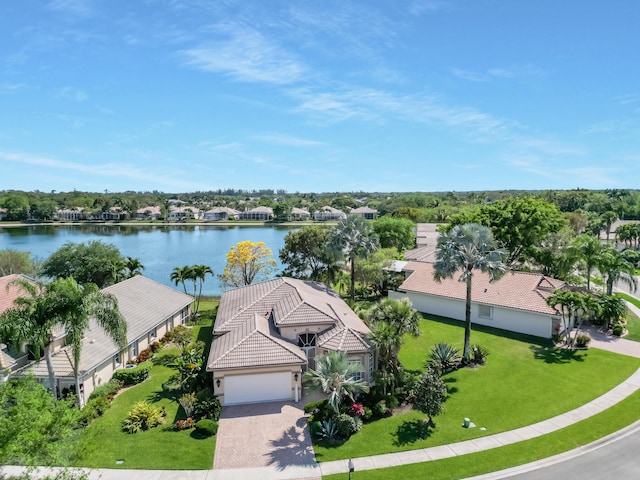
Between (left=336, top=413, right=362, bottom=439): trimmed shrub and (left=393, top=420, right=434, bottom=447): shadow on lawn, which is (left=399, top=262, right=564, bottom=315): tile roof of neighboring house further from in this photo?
(left=336, top=413, right=362, bottom=439): trimmed shrub

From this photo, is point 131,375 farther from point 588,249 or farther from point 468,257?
point 588,249

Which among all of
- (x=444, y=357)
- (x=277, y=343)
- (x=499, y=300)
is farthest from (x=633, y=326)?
(x=277, y=343)

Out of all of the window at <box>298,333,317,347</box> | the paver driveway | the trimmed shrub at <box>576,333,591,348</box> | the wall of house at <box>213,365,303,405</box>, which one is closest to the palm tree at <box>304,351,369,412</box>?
the paver driveway

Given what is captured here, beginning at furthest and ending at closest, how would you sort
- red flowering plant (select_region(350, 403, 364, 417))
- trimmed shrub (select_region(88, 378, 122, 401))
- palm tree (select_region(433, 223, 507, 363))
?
palm tree (select_region(433, 223, 507, 363)) < trimmed shrub (select_region(88, 378, 122, 401)) < red flowering plant (select_region(350, 403, 364, 417))

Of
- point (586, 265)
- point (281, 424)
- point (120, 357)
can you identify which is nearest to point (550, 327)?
Answer: point (586, 265)

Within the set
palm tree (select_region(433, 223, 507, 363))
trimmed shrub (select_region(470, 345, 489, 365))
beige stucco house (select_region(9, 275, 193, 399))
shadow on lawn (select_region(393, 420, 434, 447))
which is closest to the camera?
shadow on lawn (select_region(393, 420, 434, 447))

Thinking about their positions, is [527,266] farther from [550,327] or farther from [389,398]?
[389,398]

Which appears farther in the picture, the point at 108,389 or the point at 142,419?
the point at 108,389
